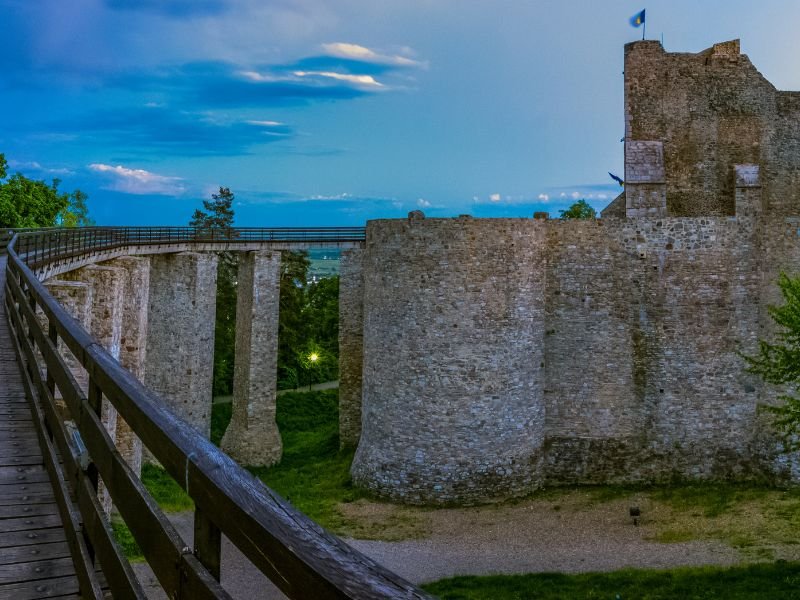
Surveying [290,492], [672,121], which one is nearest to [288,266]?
[290,492]

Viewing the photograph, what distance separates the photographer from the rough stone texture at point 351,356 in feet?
76.2

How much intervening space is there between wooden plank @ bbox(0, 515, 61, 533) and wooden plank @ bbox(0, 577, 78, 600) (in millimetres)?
569

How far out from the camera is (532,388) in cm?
1841

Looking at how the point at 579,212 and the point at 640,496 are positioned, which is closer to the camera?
the point at 640,496

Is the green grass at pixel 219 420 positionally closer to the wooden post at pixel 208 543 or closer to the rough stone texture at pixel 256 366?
the rough stone texture at pixel 256 366

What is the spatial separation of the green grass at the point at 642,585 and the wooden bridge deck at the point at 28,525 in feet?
30.2

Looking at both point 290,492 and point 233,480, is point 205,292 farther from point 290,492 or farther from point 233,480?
point 233,480

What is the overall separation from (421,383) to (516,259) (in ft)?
12.3

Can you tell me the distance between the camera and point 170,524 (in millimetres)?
2180

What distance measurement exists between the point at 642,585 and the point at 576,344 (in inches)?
272

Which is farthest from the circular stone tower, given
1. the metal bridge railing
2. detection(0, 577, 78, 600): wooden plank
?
detection(0, 577, 78, 600): wooden plank

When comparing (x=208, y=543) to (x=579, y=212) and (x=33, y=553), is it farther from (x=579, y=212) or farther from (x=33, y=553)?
(x=579, y=212)

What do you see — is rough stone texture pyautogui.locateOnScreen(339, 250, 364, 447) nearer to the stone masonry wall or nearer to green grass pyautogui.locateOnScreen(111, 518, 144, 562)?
the stone masonry wall

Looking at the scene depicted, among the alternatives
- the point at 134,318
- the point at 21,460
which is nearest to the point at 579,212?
the point at 134,318
